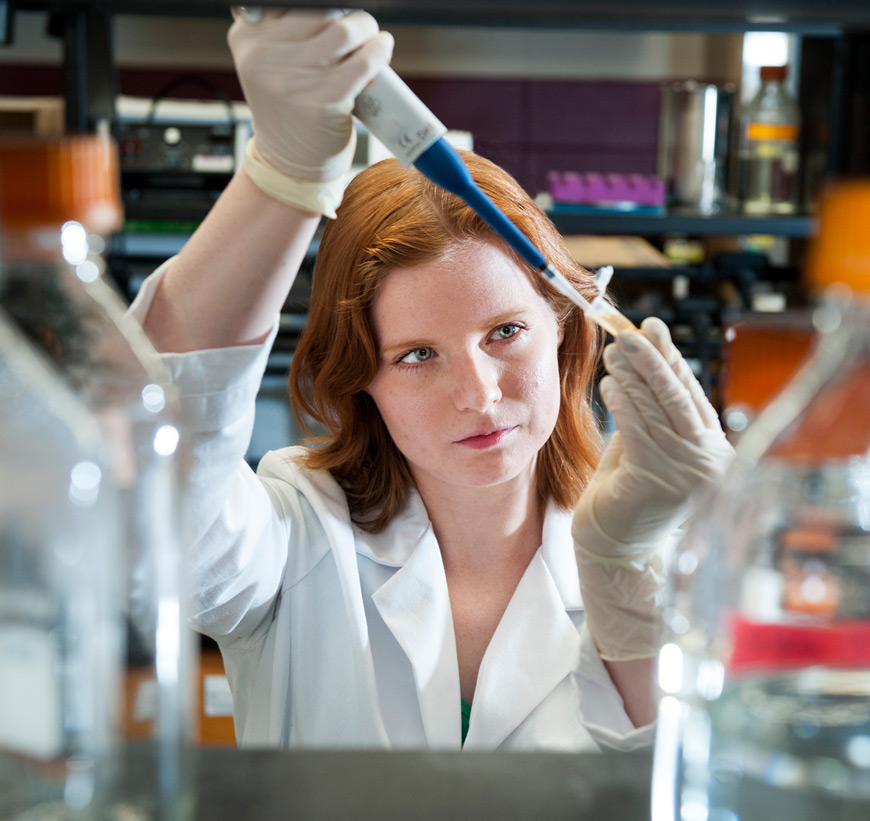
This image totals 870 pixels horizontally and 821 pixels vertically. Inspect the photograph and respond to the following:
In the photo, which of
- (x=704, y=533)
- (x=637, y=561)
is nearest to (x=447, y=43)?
(x=637, y=561)

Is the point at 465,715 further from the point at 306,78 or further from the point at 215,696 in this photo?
the point at 215,696

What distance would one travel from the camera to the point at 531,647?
122 centimetres

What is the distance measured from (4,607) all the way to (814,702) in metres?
0.29

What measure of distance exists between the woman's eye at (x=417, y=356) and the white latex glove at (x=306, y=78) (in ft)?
1.63

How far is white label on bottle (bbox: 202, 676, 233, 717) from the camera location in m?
2.41

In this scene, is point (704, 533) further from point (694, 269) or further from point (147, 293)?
point (694, 269)

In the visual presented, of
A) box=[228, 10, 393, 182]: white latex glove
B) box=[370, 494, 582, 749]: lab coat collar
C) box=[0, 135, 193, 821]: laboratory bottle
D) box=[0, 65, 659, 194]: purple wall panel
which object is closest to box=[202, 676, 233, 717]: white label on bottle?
box=[370, 494, 582, 749]: lab coat collar

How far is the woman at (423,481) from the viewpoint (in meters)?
0.73

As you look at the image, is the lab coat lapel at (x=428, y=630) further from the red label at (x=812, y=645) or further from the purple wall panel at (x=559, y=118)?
the purple wall panel at (x=559, y=118)

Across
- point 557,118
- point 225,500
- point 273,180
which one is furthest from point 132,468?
point 557,118

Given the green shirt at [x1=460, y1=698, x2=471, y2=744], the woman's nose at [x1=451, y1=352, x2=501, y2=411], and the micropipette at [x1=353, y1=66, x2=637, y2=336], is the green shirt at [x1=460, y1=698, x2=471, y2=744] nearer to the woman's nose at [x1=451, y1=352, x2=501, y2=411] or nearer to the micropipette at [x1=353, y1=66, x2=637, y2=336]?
the woman's nose at [x1=451, y1=352, x2=501, y2=411]

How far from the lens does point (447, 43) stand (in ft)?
14.1

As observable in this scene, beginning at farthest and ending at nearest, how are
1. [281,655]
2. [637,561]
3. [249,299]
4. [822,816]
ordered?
[281,655] → [637,561] → [249,299] → [822,816]

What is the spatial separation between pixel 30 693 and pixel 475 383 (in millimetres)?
791
